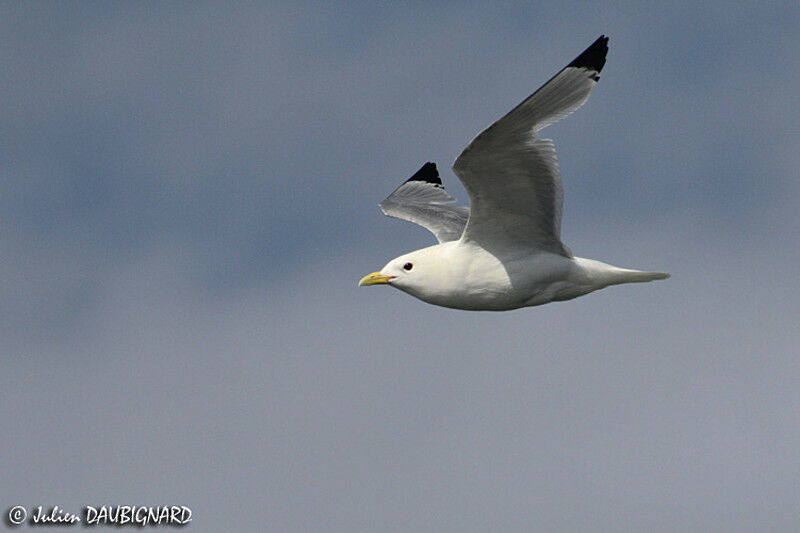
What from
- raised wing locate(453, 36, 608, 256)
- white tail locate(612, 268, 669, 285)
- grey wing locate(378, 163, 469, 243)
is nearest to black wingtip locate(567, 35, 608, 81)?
raised wing locate(453, 36, 608, 256)

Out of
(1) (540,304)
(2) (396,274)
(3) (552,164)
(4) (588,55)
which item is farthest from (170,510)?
(4) (588,55)

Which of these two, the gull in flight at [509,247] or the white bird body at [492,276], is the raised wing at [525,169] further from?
the white bird body at [492,276]

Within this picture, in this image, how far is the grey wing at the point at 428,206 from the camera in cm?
2068

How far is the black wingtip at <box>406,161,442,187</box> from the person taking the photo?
2450 cm

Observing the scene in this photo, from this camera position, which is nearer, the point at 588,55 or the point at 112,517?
the point at 588,55

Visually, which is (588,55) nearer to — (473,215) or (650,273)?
(473,215)

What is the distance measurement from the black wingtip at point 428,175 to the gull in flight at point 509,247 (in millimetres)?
8080

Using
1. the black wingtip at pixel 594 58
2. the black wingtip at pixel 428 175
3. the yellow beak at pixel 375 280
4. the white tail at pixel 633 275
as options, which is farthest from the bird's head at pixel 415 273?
the black wingtip at pixel 428 175

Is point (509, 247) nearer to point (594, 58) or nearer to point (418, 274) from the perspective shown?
point (418, 274)

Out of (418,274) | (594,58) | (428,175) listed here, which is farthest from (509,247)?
(428,175)

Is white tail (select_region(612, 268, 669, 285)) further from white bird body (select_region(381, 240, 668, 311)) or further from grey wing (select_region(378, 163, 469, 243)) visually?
grey wing (select_region(378, 163, 469, 243))

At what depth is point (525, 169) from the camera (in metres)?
14.9

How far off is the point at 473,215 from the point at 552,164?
5.19 feet

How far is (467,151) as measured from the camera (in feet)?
47.3
